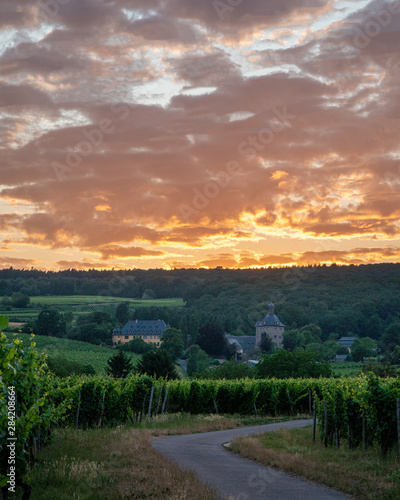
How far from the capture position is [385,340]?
120250mm

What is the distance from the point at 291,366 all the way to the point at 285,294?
112108 mm

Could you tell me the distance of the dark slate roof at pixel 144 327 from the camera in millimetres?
Answer: 150038

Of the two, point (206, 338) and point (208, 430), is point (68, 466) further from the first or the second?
point (206, 338)

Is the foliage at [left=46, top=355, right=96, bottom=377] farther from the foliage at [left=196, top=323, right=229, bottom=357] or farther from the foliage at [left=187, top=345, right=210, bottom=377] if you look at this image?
the foliage at [left=196, top=323, right=229, bottom=357]

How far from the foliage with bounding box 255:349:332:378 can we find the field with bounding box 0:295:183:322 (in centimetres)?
6756


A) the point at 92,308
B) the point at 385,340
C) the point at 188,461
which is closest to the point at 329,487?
the point at 188,461

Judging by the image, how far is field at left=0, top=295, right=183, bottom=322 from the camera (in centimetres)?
12850

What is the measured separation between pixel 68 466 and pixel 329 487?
580 centimetres

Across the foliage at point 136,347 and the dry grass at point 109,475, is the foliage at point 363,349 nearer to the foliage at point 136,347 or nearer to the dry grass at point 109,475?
the foliage at point 136,347

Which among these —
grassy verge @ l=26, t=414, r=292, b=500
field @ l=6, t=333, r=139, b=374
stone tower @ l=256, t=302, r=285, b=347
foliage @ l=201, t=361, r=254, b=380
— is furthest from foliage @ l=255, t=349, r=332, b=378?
stone tower @ l=256, t=302, r=285, b=347

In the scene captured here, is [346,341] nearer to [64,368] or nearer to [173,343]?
[173,343]

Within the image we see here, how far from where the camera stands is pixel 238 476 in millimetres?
13812

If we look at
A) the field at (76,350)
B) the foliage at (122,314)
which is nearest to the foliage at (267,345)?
the foliage at (122,314)

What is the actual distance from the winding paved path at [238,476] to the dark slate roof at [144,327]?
12910cm
